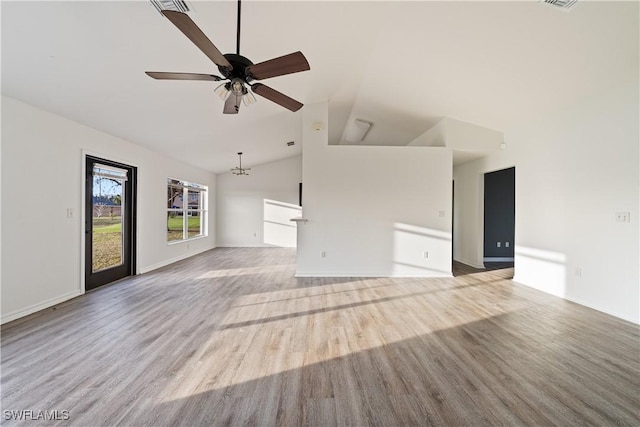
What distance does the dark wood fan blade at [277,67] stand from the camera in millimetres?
1998

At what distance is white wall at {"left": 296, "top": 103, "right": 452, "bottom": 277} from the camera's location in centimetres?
515

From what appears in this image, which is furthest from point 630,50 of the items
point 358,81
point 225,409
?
point 225,409

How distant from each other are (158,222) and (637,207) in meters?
7.63

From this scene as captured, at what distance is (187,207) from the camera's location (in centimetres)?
738

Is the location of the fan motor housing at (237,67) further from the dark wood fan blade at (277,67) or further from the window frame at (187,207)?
the window frame at (187,207)

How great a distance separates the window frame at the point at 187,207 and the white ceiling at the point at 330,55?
1.91m

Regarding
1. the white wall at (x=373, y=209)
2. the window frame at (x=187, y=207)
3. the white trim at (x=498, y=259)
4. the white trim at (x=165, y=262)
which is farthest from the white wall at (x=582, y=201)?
the window frame at (x=187, y=207)

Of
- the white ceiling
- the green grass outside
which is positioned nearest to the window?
the green grass outside

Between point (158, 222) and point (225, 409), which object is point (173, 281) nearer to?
point (158, 222)

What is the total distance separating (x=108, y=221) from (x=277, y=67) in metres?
4.23

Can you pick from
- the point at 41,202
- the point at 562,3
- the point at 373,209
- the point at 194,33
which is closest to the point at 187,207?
the point at 41,202

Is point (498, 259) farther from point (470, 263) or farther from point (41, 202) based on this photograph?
point (41, 202)

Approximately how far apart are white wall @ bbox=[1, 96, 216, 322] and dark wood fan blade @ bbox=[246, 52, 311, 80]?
9.58 ft

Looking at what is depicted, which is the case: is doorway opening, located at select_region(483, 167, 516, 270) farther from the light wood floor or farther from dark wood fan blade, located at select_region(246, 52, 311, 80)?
dark wood fan blade, located at select_region(246, 52, 311, 80)
